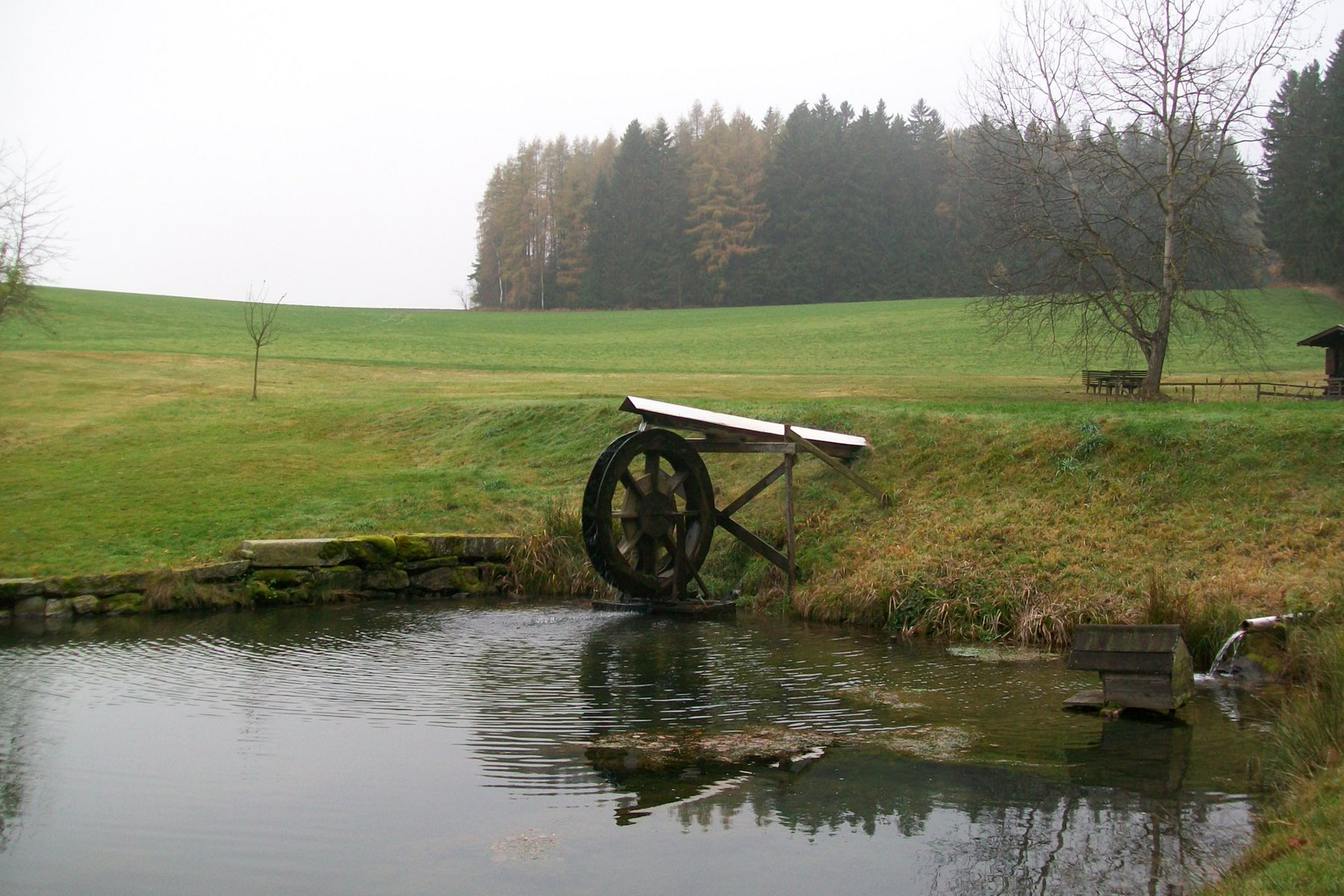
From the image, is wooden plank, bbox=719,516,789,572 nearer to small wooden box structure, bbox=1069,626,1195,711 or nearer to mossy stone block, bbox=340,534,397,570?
mossy stone block, bbox=340,534,397,570

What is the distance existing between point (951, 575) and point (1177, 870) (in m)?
8.38

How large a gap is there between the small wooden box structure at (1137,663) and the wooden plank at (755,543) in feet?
21.7

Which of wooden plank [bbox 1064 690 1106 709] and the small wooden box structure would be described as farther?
wooden plank [bbox 1064 690 1106 709]

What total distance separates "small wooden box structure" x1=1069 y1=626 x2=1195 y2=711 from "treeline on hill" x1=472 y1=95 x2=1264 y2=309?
64.0 metres

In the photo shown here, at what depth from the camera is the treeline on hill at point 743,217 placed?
256 feet

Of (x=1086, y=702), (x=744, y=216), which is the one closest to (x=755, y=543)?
(x=1086, y=702)

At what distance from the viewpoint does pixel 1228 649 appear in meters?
11.5

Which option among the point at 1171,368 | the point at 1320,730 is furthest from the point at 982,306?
the point at 1320,730

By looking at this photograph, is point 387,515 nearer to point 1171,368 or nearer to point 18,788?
point 18,788

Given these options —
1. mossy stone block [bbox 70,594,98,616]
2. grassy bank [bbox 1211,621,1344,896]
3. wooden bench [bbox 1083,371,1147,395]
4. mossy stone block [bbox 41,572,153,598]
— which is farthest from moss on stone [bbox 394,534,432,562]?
wooden bench [bbox 1083,371,1147,395]

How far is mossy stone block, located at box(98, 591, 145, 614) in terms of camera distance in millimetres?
14977

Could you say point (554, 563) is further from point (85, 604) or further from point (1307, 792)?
point (1307, 792)

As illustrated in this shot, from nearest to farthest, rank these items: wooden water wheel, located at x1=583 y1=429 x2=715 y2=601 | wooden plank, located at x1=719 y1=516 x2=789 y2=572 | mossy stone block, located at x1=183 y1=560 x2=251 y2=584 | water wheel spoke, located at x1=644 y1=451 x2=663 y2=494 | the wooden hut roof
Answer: mossy stone block, located at x1=183 y1=560 x2=251 y2=584
wooden water wheel, located at x1=583 y1=429 x2=715 y2=601
wooden plank, located at x1=719 y1=516 x2=789 y2=572
water wheel spoke, located at x1=644 y1=451 x2=663 y2=494
the wooden hut roof

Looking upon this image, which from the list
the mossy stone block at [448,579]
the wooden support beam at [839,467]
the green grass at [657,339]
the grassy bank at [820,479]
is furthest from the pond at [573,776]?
the green grass at [657,339]
